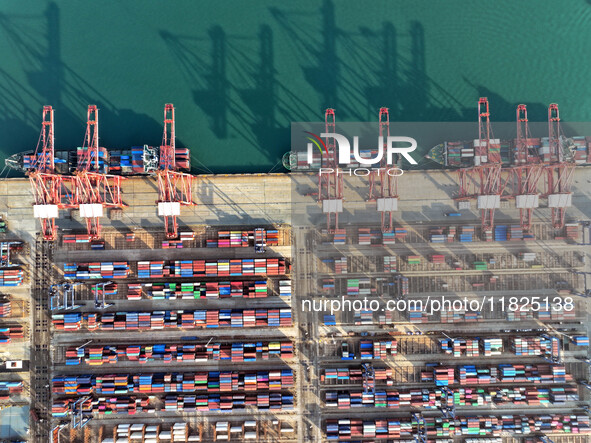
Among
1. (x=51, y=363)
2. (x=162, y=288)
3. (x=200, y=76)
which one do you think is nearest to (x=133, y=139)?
(x=200, y=76)

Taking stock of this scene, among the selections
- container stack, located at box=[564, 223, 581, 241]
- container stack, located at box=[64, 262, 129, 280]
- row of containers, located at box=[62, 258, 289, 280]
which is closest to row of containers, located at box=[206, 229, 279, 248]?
row of containers, located at box=[62, 258, 289, 280]

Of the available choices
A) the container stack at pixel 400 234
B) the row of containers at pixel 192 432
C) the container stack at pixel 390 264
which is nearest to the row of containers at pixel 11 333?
the row of containers at pixel 192 432

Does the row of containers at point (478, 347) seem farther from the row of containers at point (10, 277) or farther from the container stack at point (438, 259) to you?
the row of containers at point (10, 277)

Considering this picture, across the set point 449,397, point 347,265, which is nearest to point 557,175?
point 347,265

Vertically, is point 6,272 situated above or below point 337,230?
below

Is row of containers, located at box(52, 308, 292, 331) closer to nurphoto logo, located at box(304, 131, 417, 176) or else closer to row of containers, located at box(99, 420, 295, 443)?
row of containers, located at box(99, 420, 295, 443)

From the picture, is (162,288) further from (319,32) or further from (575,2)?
(575,2)

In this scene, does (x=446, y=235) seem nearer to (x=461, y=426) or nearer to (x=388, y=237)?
(x=388, y=237)
